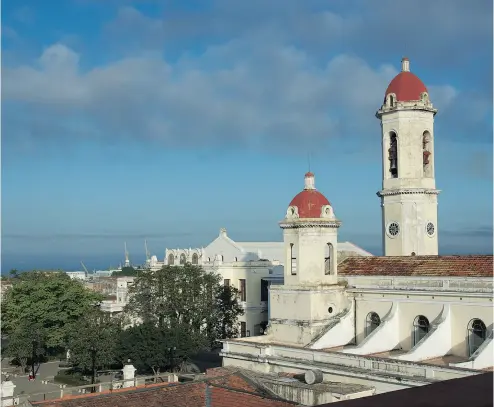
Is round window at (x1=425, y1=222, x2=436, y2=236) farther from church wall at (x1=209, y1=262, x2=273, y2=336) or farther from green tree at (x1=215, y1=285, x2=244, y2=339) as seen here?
green tree at (x1=215, y1=285, x2=244, y2=339)

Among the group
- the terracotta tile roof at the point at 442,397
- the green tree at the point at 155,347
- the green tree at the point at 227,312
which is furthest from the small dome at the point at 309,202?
the terracotta tile roof at the point at 442,397

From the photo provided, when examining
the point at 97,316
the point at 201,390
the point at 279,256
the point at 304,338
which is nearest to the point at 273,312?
the point at 304,338

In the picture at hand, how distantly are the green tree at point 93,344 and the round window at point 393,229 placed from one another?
619 inches

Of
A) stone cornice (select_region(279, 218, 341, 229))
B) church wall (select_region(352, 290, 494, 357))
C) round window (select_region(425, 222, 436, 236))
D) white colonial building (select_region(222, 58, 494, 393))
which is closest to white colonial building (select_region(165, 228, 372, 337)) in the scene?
round window (select_region(425, 222, 436, 236))

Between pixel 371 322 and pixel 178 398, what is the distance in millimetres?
12591

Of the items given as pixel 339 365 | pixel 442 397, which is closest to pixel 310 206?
pixel 339 365

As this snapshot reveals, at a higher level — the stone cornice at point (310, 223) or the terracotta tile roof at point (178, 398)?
the stone cornice at point (310, 223)

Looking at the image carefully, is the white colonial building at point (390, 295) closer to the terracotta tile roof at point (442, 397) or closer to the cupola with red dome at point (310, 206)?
the cupola with red dome at point (310, 206)

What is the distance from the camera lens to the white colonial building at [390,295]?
978 inches

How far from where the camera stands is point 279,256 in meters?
54.1

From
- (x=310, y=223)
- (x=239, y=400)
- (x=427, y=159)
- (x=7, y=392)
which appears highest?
(x=427, y=159)

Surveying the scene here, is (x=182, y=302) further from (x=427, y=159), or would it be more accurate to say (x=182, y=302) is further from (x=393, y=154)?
(x=427, y=159)

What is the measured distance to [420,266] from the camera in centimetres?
2830

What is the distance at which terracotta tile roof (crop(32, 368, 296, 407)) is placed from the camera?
60.4ft
